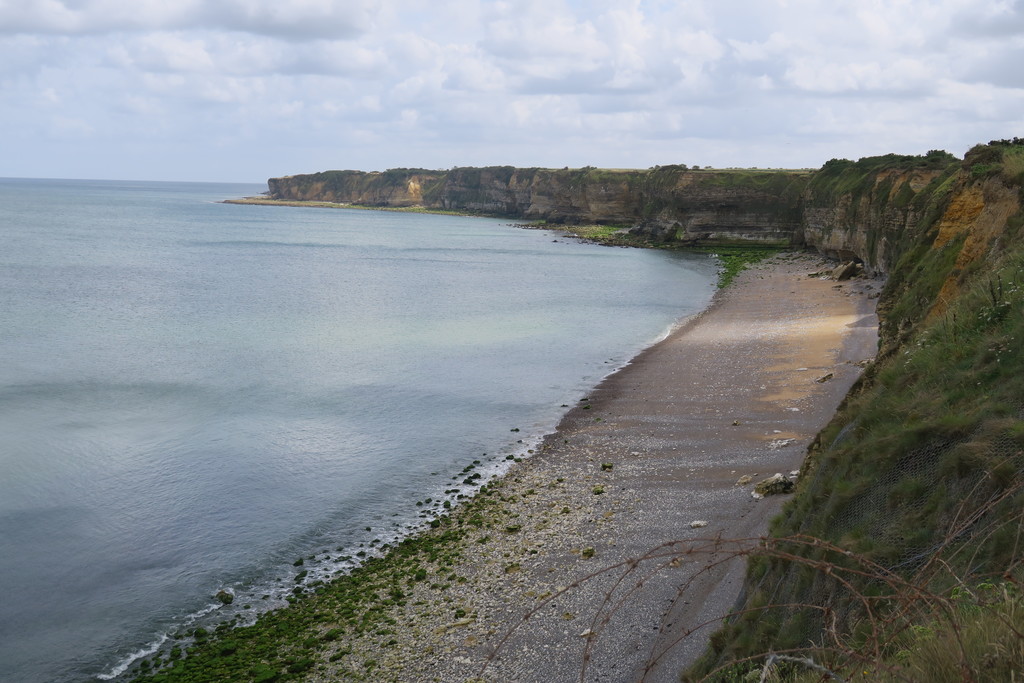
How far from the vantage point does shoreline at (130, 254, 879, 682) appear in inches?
497

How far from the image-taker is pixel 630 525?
17578 mm

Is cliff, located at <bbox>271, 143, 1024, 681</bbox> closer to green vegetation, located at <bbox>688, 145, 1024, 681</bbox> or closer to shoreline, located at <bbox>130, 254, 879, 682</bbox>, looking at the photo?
green vegetation, located at <bbox>688, 145, 1024, 681</bbox>

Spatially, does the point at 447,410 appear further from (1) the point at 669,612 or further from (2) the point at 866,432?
(2) the point at 866,432

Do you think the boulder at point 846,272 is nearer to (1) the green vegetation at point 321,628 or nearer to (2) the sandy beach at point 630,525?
(2) the sandy beach at point 630,525

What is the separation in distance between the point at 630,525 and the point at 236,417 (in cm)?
1686

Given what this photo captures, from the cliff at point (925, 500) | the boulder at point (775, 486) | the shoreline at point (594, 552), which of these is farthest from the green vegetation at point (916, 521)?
the boulder at point (775, 486)

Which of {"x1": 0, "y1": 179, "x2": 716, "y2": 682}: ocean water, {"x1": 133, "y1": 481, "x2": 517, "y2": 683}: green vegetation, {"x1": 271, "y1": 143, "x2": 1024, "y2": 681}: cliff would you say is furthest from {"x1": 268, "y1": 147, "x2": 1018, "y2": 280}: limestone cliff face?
{"x1": 133, "y1": 481, "x2": 517, "y2": 683}: green vegetation

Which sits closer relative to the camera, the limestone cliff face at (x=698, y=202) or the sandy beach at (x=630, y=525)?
the sandy beach at (x=630, y=525)

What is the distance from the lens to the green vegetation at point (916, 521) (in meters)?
5.01

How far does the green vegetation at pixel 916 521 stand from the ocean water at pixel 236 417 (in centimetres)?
1087

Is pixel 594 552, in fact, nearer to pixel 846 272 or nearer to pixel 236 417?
pixel 236 417

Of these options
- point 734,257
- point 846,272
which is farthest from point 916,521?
point 734,257

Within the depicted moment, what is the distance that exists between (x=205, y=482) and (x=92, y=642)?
7836mm

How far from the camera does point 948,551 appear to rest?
685 cm
